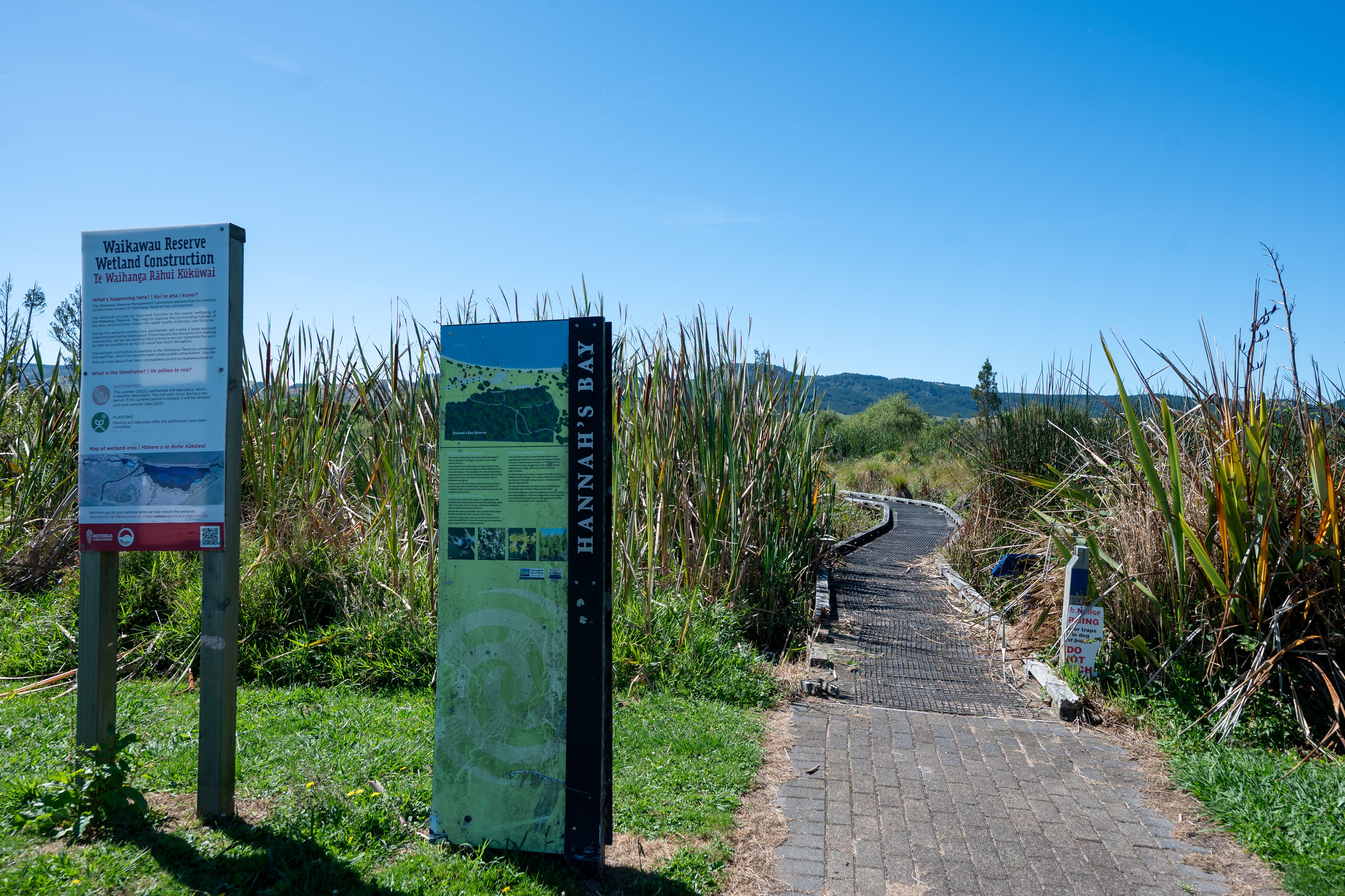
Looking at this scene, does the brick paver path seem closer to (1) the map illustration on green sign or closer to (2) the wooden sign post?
(1) the map illustration on green sign

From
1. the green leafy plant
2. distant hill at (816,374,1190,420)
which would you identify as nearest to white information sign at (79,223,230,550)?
the green leafy plant

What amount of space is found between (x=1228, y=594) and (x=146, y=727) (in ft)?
20.1

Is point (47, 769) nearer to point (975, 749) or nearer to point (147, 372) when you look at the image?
point (147, 372)

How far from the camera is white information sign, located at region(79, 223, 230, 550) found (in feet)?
10.4

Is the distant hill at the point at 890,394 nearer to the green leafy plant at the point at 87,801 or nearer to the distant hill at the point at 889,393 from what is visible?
the distant hill at the point at 889,393

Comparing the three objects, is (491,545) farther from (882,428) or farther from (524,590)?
(882,428)

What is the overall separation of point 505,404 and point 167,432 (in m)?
1.40

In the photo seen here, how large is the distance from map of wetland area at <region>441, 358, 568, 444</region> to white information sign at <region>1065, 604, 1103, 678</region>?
4136 mm

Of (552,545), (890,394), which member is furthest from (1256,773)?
(890,394)

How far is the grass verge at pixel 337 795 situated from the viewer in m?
2.86

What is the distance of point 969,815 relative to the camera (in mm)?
3674

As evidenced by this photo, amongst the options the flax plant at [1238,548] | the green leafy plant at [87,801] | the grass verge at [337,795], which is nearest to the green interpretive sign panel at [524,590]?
the grass verge at [337,795]

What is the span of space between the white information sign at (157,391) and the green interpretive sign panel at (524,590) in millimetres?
957

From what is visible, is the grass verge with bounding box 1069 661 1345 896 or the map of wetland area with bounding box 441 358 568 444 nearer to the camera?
the map of wetland area with bounding box 441 358 568 444
